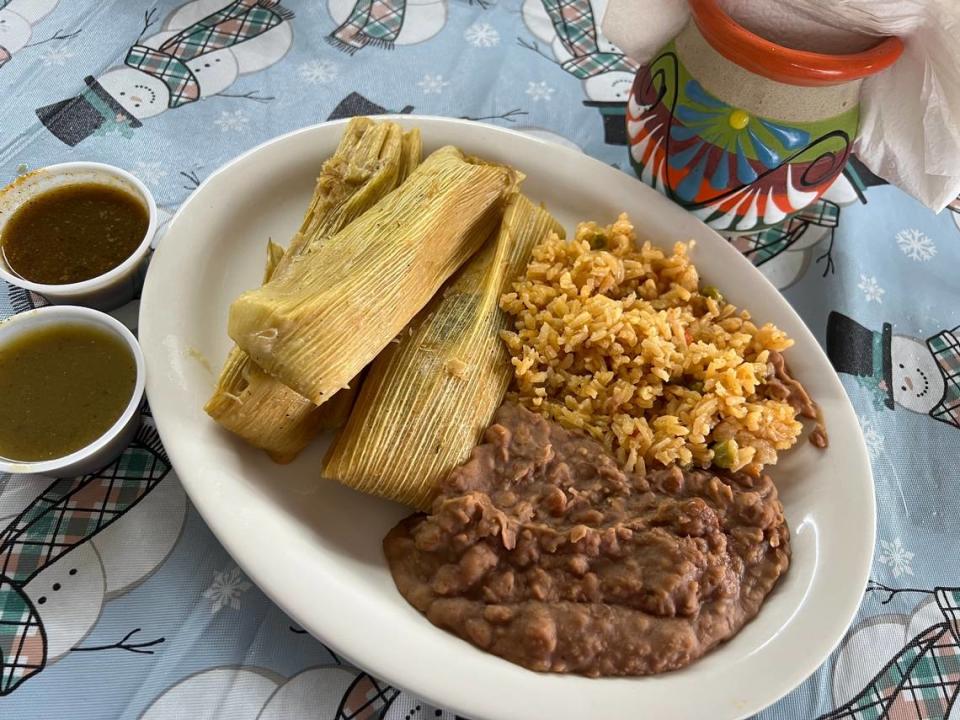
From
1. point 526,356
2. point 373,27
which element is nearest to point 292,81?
point 373,27

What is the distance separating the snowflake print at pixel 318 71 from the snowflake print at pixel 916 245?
1977 mm

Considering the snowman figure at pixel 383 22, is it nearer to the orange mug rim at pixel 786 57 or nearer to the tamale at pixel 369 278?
the tamale at pixel 369 278

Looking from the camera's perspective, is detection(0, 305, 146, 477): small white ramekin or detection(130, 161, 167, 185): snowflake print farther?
detection(130, 161, 167, 185): snowflake print

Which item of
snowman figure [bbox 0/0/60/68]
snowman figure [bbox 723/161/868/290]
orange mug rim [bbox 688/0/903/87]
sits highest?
orange mug rim [bbox 688/0/903/87]

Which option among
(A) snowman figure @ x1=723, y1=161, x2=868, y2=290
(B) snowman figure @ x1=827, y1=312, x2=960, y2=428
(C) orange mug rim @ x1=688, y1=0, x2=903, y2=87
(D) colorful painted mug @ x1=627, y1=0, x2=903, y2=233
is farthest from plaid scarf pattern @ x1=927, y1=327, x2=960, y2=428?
(C) orange mug rim @ x1=688, y1=0, x2=903, y2=87

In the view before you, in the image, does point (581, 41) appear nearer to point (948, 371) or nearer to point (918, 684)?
point (948, 371)

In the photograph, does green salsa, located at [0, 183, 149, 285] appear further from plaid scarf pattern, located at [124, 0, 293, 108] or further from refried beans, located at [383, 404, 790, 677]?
refried beans, located at [383, 404, 790, 677]

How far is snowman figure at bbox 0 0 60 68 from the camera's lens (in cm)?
230

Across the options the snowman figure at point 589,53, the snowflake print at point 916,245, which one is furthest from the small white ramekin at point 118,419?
the snowflake print at point 916,245

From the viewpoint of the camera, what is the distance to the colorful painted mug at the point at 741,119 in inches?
60.2

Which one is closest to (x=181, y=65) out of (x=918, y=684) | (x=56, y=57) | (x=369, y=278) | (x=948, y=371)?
(x=56, y=57)

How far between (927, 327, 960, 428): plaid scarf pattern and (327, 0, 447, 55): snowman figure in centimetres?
198

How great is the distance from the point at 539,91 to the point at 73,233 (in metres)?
1.55

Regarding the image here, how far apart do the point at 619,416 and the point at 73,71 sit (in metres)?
2.09
